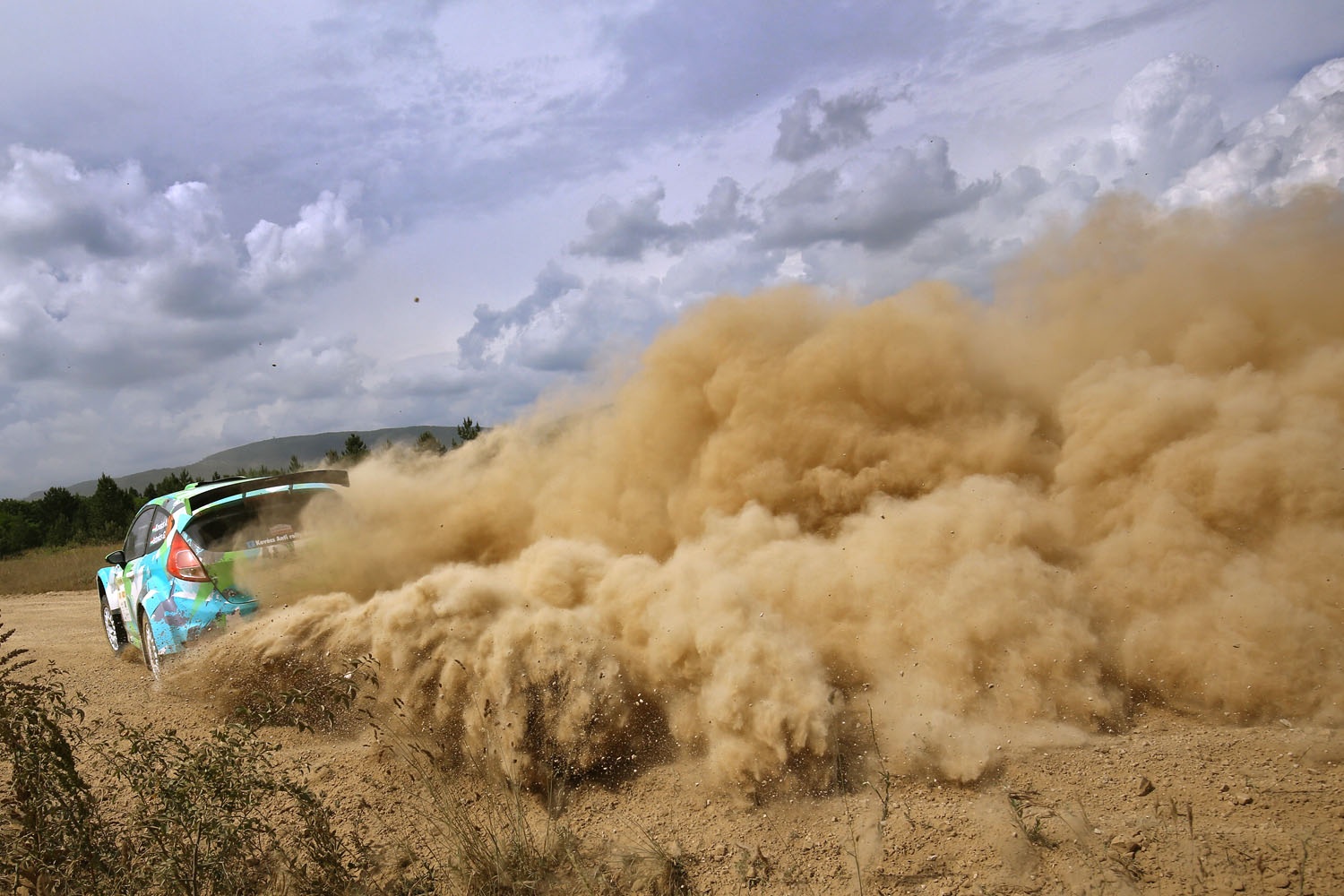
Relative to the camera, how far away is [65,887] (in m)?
3.52

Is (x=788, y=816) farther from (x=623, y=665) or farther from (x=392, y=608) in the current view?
(x=392, y=608)

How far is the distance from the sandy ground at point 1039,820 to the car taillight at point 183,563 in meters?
2.41

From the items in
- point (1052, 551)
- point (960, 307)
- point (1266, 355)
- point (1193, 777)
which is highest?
point (960, 307)

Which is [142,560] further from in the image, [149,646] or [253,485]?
[253,485]

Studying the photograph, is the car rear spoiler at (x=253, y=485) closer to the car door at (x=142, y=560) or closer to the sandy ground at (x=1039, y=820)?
the car door at (x=142, y=560)

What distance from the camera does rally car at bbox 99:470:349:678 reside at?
6.18 m

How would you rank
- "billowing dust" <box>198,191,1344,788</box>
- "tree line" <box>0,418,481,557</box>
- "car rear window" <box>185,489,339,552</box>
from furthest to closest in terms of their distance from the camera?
1. "tree line" <box>0,418,481,557</box>
2. "car rear window" <box>185,489,339,552</box>
3. "billowing dust" <box>198,191,1344,788</box>

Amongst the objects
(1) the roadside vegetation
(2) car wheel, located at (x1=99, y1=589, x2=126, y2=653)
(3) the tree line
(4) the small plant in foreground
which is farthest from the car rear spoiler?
(3) the tree line

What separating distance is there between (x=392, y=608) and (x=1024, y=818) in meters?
4.17

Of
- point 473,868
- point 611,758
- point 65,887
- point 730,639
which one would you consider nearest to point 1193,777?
point 730,639

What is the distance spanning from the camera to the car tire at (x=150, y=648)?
6.63 m

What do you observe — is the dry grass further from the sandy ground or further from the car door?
the sandy ground

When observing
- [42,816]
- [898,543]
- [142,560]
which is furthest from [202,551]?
[898,543]

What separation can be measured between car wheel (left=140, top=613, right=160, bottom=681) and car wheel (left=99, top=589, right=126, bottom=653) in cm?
128
